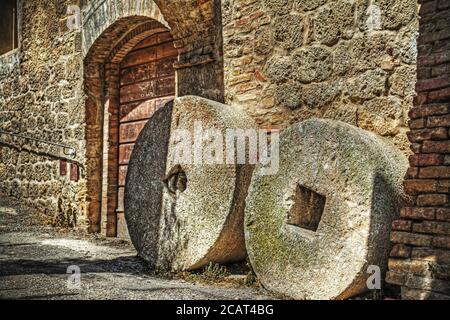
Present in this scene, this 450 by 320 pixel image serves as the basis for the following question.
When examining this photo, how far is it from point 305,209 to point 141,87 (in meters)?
Answer: 3.26

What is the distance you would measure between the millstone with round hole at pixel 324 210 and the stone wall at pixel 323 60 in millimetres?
430

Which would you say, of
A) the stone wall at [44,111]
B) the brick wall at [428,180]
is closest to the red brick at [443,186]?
the brick wall at [428,180]

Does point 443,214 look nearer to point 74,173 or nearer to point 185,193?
point 185,193

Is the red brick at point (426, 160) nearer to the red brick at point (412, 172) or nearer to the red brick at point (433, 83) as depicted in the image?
the red brick at point (412, 172)

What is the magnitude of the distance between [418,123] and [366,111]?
0.75 meters

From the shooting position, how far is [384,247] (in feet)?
9.02

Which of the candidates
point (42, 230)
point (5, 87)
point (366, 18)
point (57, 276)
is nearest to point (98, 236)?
point (42, 230)

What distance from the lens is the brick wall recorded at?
8.45 ft

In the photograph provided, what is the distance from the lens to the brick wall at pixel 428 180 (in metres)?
2.58

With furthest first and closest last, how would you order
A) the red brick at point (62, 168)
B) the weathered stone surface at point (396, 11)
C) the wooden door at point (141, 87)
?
the red brick at point (62, 168) < the wooden door at point (141, 87) < the weathered stone surface at point (396, 11)

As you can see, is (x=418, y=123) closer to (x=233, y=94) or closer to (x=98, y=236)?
(x=233, y=94)

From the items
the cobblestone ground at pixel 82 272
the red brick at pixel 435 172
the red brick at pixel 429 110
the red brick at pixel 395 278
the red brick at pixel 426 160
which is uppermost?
the red brick at pixel 429 110

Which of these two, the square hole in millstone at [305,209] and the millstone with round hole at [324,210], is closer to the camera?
the millstone with round hole at [324,210]

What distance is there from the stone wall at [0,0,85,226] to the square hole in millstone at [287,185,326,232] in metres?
3.74
